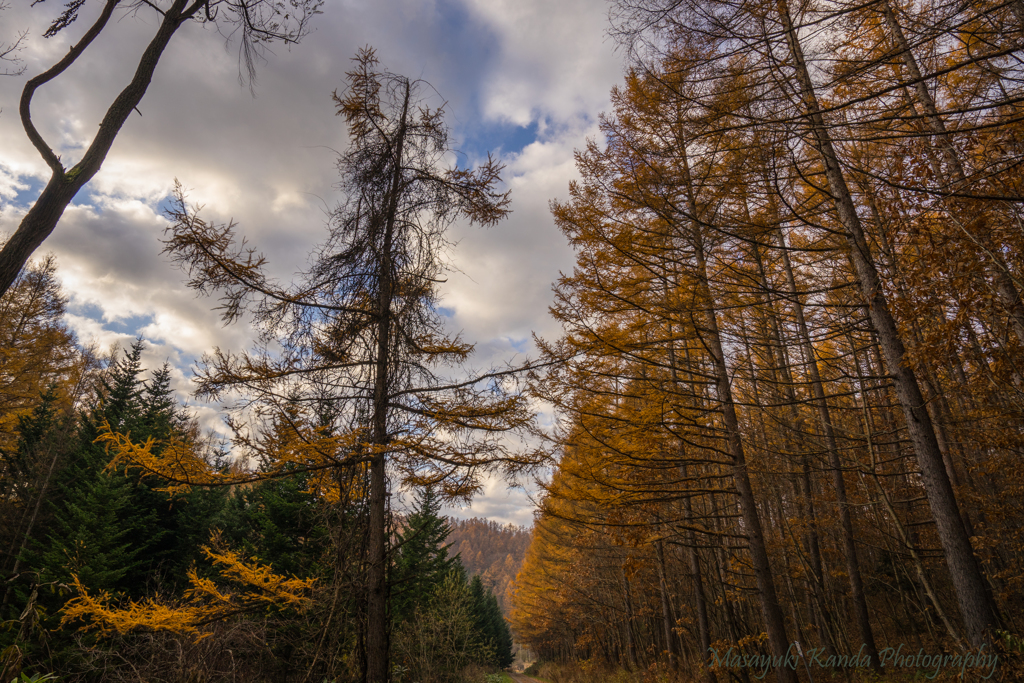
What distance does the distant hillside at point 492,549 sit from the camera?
11344cm

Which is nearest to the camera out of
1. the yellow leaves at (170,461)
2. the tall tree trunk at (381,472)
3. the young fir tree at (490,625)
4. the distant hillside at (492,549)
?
the yellow leaves at (170,461)

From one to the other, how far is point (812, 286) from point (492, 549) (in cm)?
14751

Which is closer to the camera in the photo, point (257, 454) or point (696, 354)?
point (257, 454)

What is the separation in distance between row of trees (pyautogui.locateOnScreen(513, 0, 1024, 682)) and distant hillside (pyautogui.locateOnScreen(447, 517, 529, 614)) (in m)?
109

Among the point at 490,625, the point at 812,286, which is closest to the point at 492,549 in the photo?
the point at 490,625

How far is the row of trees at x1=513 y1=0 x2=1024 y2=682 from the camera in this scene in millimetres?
3471

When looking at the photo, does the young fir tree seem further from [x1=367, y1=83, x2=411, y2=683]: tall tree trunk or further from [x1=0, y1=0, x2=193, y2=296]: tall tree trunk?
[x1=0, y1=0, x2=193, y2=296]: tall tree trunk

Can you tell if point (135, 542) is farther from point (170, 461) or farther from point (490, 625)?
point (490, 625)

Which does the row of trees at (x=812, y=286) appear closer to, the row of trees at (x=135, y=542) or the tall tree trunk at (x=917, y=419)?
the tall tree trunk at (x=917, y=419)

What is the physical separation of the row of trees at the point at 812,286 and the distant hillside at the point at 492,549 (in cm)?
10902

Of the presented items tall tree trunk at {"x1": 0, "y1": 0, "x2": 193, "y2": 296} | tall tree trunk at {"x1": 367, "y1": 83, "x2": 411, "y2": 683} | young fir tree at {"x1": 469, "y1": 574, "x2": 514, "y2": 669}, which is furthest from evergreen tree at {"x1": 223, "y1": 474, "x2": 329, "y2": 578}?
young fir tree at {"x1": 469, "y1": 574, "x2": 514, "y2": 669}

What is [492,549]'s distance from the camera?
137000 millimetres

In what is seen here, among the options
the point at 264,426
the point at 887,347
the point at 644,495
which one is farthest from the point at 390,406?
the point at 887,347

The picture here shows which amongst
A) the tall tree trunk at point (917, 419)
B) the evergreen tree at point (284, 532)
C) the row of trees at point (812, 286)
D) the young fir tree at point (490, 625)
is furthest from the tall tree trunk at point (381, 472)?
the young fir tree at point (490, 625)
